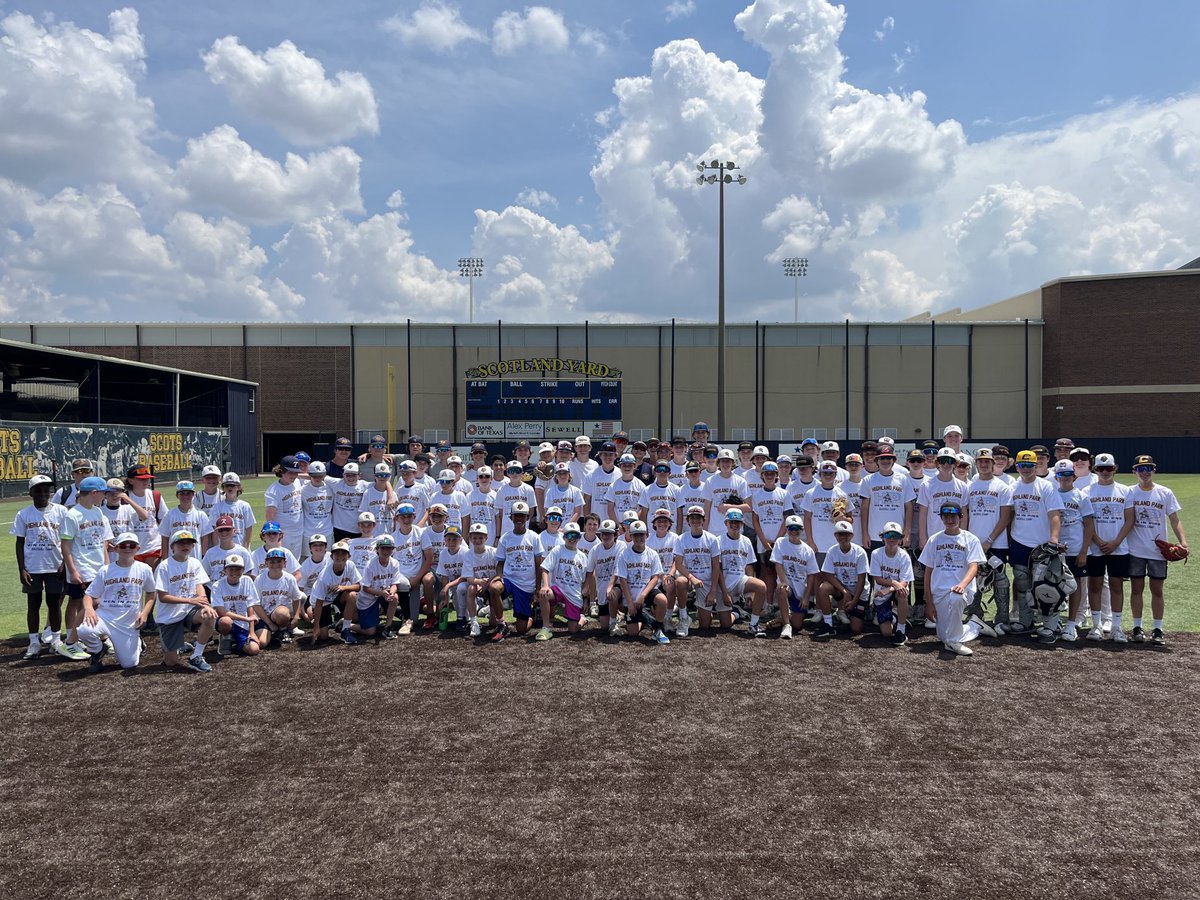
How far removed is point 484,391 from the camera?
4197cm

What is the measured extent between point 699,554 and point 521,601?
7.50 feet

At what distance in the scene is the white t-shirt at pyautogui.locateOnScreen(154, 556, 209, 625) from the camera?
780 cm

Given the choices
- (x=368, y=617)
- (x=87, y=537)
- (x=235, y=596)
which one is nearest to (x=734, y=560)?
(x=368, y=617)

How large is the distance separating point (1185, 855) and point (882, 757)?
1762 millimetres

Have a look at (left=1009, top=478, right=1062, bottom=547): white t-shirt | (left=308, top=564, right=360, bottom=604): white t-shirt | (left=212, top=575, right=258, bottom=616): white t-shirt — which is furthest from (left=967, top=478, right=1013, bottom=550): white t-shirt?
(left=212, top=575, right=258, bottom=616): white t-shirt

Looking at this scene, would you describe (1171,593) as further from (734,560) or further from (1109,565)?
(734,560)

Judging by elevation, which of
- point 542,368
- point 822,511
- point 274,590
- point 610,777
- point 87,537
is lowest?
point 610,777

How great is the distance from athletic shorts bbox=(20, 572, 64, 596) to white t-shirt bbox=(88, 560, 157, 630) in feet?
1.86

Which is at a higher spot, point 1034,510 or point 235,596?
point 1034,510

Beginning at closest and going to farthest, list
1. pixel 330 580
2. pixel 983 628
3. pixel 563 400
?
1. pixel 983 628
2. pixel 330 580
3. pixel 563 400

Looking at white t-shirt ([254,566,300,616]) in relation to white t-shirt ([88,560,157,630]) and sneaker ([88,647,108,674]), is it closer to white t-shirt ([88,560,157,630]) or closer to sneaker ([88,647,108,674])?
white t-shirt ([88,560,157,630])

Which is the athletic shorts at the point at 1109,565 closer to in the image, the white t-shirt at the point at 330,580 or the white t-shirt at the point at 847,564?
the white t-shirt at the point at 847,564

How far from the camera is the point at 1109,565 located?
857 centimetres

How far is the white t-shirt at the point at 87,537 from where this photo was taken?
808 centimetres
